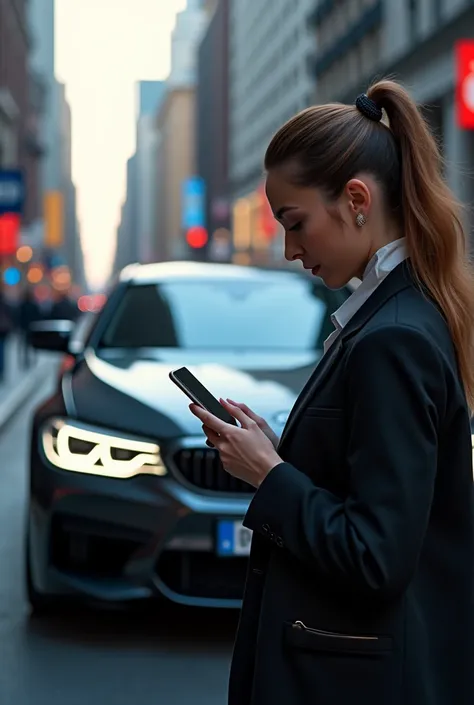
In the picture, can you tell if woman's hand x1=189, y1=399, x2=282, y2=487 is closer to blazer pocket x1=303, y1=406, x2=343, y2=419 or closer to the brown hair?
blazer pocket x1=303, y1=406, x2=343, y2=419

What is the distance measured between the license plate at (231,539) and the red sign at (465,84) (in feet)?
43.2

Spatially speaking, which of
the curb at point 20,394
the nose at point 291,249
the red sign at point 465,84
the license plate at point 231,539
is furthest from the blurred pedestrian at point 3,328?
the nose at point 291,249

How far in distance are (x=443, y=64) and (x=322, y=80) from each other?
27.0 meters

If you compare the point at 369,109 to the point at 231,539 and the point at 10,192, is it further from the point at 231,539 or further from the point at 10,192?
the point at 10,192

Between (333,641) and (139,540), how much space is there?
3.14 m

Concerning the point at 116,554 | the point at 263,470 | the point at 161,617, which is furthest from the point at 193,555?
the point at 263,470

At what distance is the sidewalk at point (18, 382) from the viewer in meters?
17.7

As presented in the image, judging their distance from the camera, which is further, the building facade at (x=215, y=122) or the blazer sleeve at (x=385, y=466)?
the building facade at (x=215, y=122)

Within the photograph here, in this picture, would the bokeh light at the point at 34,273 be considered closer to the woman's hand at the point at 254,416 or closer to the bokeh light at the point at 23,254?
the bokeh light at the point at 23,254

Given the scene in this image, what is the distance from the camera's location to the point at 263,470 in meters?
2.03

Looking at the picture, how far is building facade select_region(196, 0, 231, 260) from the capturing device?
368 feet

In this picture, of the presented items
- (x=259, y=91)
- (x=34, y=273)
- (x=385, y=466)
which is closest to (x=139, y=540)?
(x=385, y=466)

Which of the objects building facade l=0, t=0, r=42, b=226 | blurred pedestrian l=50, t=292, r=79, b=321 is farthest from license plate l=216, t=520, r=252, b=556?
building facade l=0, t=0, r=42, b=226

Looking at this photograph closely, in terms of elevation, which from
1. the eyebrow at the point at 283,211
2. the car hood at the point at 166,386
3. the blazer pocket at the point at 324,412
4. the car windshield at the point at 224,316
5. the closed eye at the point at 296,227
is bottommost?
the car hood at the point at 166,386
